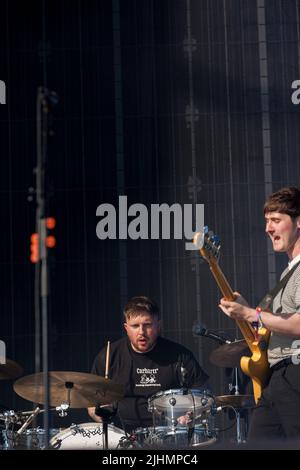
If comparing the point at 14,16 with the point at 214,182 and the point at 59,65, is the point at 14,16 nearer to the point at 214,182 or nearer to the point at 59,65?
the point at 59,65

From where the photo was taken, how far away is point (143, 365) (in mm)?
8008

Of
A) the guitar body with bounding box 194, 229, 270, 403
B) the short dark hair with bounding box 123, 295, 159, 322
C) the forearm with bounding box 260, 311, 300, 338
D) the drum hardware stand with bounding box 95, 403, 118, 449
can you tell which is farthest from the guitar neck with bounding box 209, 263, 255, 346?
the short dark hair with bounding box 123, 295, 159, 322

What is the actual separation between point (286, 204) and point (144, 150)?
327 cm

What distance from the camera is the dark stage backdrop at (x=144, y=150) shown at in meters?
8.70

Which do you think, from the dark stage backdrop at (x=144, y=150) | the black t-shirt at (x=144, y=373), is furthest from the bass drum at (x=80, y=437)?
the dark stage backdrop at (x=144, y=150)

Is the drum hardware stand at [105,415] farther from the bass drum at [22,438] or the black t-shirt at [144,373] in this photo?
the black t-shirt at [144,373]

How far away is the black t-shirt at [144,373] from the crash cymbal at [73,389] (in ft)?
1.53

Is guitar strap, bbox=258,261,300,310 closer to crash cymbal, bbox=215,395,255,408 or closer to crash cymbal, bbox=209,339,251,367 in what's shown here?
crash cymbal, bbox=209,339,251,367

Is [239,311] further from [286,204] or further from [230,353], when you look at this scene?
[230,353]

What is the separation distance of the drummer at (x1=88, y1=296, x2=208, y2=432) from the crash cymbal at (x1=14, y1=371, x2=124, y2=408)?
0.38 metres

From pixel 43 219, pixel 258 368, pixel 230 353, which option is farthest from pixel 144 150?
pixel 43 219

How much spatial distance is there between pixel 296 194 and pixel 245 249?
2.99 metres

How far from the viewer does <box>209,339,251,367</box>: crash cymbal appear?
739 centimetres

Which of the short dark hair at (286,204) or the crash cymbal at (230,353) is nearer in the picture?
the short dark hair at (286,204)
